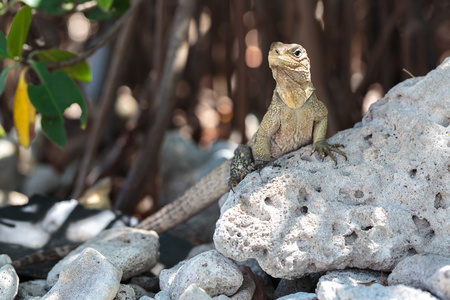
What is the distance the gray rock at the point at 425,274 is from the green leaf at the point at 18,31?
7.77ft

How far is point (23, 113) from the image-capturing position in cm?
355

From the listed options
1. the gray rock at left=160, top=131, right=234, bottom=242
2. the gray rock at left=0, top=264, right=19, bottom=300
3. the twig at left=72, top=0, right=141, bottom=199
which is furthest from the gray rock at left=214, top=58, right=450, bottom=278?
the gray rock at left=160, top=131, right=234, bottom=242

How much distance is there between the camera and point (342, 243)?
7.97ft

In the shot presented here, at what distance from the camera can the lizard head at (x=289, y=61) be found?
104 inches

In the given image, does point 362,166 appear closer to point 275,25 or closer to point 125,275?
point 125,275

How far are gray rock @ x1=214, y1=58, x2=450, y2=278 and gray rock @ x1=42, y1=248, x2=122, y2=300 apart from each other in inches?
20.1

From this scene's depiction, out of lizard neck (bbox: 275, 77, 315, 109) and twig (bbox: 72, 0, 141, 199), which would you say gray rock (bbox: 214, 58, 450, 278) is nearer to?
lizard neck (bbox: 275, 77, 315, 109)

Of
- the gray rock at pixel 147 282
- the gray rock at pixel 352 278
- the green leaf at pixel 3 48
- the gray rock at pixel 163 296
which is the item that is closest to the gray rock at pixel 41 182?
the green leaf at pixel 3 48

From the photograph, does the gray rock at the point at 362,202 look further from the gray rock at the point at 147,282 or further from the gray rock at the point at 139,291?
the gray rock at the point at 147,282

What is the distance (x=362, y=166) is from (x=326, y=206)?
30cm

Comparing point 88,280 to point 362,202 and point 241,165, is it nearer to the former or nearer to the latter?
point 241,165

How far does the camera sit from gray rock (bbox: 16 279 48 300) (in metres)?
2.74

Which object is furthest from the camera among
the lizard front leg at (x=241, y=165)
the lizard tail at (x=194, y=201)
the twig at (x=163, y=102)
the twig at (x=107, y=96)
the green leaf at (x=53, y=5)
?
the twig at (x=107, y=96)

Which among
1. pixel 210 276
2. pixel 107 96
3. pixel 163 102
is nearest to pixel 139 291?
pixel 210 276
